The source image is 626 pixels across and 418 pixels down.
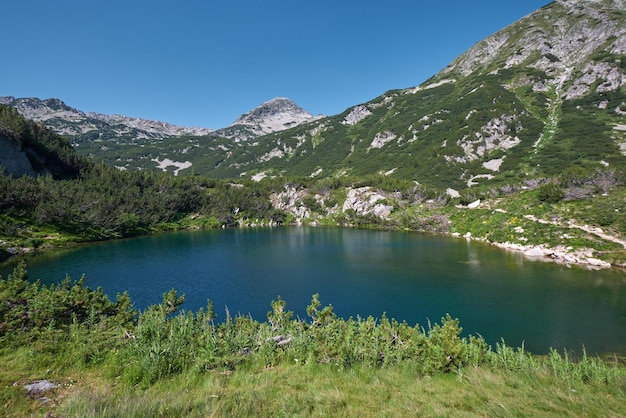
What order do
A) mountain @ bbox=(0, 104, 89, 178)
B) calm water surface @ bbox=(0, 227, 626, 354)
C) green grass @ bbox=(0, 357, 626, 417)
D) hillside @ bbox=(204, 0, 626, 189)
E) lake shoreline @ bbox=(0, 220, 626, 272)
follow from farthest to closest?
hillside @ bbox=(204, 0, 626, 189), mountain @ bbox=(0, 104, 89, 178), lake shoreline @ bbox=(0, 220, 626, 272), calm water surface @ bbox=(0, 227, 626, 354), green grass @ bbox=(0, 357, 626, 417)

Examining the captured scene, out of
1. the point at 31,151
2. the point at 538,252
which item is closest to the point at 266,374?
the point at 538,252

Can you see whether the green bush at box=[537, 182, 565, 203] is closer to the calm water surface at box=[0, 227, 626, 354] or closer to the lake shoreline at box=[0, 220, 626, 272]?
the lake shoreline at box=[0, 220, 626, 272]

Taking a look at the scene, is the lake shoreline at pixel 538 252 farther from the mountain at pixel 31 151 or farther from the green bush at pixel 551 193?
the mountain at pixel 31 151

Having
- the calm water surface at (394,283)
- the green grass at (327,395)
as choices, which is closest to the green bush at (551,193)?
the calm water surface at (394,283)

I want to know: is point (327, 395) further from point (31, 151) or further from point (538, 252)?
point (31, 151)

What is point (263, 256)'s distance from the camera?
58.1 m

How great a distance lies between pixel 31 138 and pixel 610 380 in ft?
448

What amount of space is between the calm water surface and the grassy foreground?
12.9 meters

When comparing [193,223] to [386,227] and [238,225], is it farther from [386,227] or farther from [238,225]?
[386,227]

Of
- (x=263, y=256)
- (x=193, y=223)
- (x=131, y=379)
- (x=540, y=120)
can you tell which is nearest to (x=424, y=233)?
(x=263, y=256)

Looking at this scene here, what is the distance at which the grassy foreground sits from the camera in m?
7.25

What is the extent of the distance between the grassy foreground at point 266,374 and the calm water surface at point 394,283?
12.9m

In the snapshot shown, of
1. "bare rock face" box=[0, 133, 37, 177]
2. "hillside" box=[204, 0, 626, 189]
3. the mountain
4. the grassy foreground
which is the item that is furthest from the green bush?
"bare rock face" box=[0, 133, 37, 177]

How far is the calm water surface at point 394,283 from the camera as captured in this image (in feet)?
88.1
